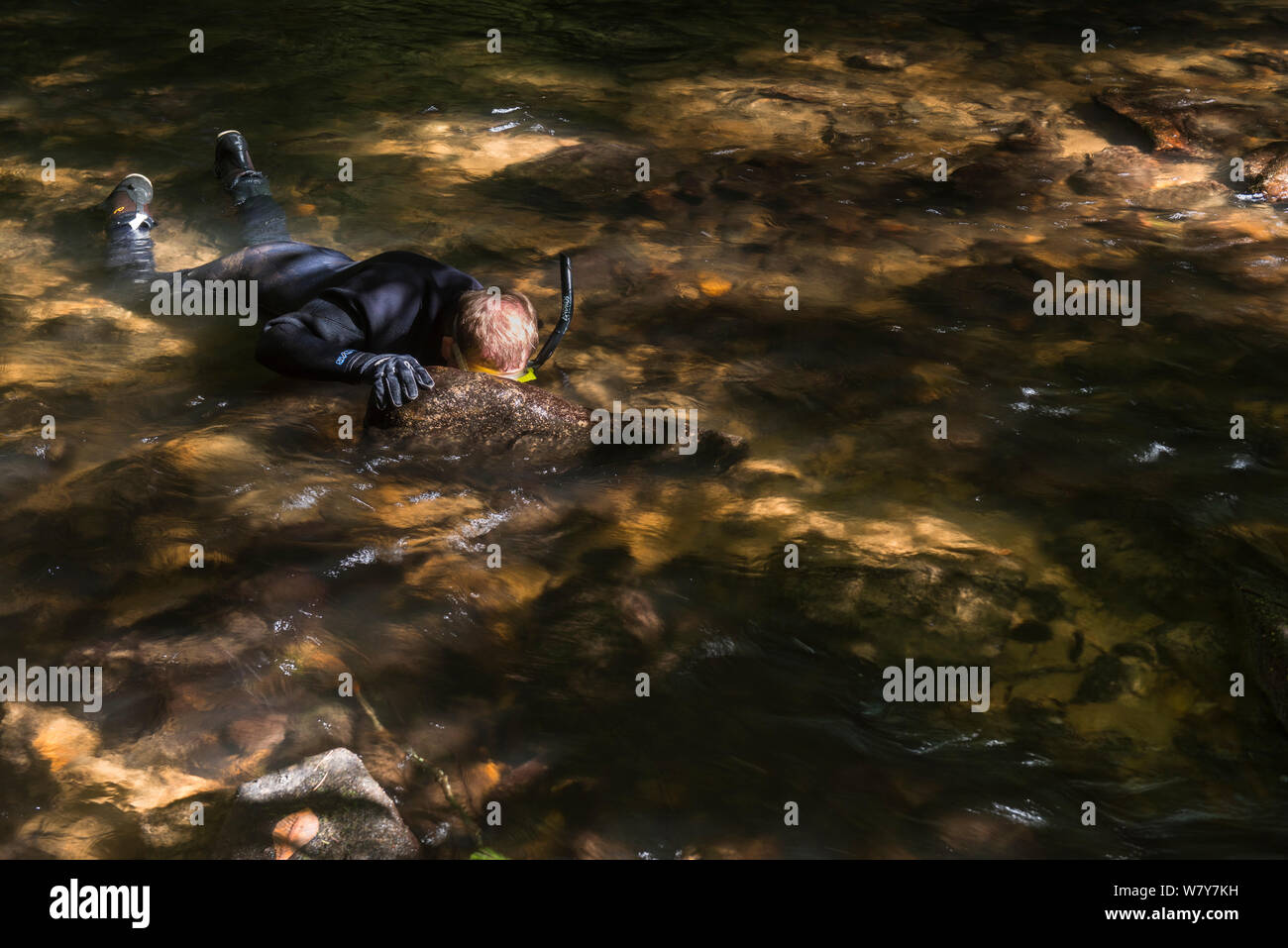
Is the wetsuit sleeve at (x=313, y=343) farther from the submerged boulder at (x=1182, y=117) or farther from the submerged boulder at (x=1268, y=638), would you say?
the submerged boulder at (x=1182, y=117)

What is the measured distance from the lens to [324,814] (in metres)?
2.49

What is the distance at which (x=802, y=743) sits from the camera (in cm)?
284

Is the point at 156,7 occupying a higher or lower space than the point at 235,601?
higher

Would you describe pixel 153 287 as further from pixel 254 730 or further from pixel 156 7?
pixel 156 7

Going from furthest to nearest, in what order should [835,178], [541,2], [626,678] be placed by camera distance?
1. [541,2]
2. [835,178]
3. [626,678]

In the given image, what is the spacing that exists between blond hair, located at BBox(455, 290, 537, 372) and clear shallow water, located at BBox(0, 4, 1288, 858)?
0.39m

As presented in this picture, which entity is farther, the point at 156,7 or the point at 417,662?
the point at 156,7

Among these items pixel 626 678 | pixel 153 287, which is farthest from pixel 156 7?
pixel 626 678

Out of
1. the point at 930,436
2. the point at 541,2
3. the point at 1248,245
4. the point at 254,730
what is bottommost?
the point at 254,730

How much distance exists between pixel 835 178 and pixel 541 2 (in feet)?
16.5

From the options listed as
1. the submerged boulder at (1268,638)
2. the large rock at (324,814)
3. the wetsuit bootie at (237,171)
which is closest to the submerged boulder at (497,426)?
the large rock at (324,814)

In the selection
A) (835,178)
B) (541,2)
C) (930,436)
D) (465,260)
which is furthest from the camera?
(541,2)
